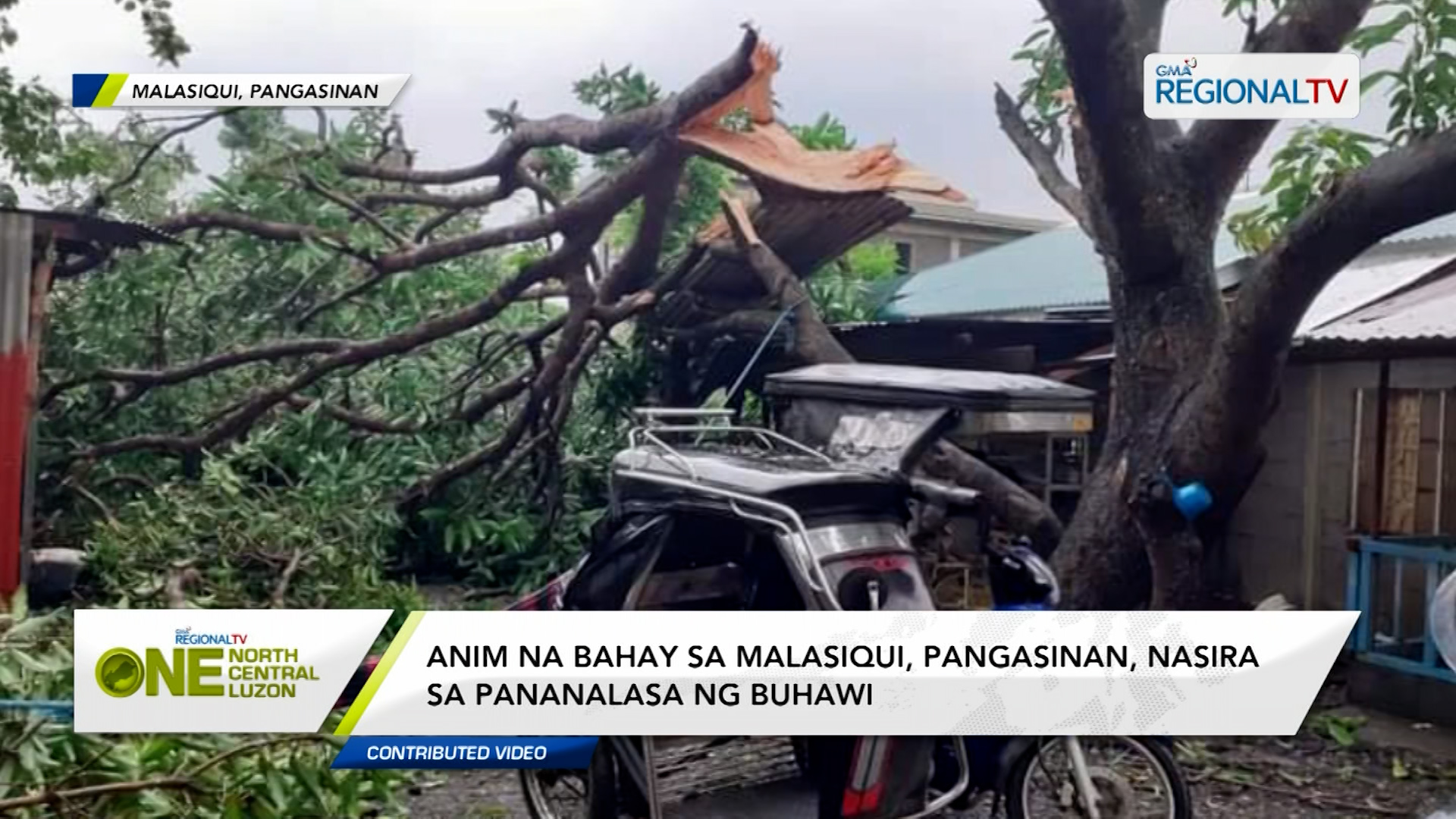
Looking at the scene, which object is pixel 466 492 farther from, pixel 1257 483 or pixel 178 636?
pixel 1257 483

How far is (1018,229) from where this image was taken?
280cm

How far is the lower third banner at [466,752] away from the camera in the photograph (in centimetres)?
250

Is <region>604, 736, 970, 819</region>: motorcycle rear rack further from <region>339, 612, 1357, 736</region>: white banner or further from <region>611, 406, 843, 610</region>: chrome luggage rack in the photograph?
<region>611, 406, 843, 610</region>: chrome luggage rack

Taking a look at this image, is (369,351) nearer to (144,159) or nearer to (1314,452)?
(144,159)

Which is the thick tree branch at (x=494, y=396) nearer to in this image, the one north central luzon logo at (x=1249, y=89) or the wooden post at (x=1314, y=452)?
the one north central luzon logo at (x=1249, y=89)

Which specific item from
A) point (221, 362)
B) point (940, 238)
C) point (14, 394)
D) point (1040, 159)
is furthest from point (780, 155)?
point (14, 394)

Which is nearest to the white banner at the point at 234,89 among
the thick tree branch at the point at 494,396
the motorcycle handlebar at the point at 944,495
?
the thick tree branch at the point at 494,396

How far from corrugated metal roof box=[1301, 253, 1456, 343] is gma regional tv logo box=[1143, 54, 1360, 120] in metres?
0.55

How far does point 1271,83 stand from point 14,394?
104 inches

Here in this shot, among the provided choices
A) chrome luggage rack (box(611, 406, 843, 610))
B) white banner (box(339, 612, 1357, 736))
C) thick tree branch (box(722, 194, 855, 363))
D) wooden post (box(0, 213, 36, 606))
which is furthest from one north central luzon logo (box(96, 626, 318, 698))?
thick tree branch (box(722, 194, 855, 363))

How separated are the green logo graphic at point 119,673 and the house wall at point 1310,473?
2.27m

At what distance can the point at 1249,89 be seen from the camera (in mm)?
2510

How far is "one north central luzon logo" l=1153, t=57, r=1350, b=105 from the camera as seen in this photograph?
8.20ft

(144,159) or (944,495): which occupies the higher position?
(144,159)
